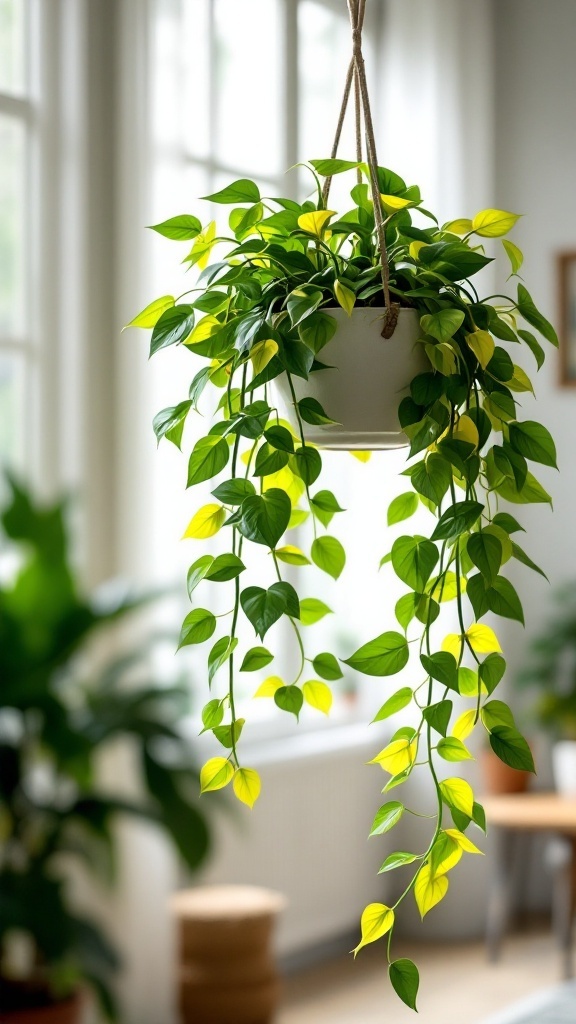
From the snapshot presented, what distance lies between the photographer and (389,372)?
0.97m

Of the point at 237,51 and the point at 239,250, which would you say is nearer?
the point at 239,250

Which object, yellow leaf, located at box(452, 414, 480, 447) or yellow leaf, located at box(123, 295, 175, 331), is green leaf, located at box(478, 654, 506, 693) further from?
yellow leaf, located at box(123, 295, 175, 331)

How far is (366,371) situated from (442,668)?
8.5 inches

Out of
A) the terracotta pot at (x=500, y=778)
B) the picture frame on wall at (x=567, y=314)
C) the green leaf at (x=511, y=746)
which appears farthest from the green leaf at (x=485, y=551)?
the picture frame on wall at (x=567, y=314)

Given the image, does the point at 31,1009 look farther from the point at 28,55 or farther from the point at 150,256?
the point at 28,55

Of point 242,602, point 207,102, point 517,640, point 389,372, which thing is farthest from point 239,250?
point 517,640

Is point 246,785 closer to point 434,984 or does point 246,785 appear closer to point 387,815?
point 387,815

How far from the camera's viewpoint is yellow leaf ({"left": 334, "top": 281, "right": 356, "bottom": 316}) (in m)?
0.91

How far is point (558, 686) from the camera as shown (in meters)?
5.24

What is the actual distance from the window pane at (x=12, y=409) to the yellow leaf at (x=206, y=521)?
273cm

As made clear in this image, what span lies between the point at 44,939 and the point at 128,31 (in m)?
2.36

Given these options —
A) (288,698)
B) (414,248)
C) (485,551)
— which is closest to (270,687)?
(288,698)

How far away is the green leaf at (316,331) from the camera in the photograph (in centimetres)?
92

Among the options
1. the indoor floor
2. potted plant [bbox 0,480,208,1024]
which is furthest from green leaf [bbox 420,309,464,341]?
the indoor floor
